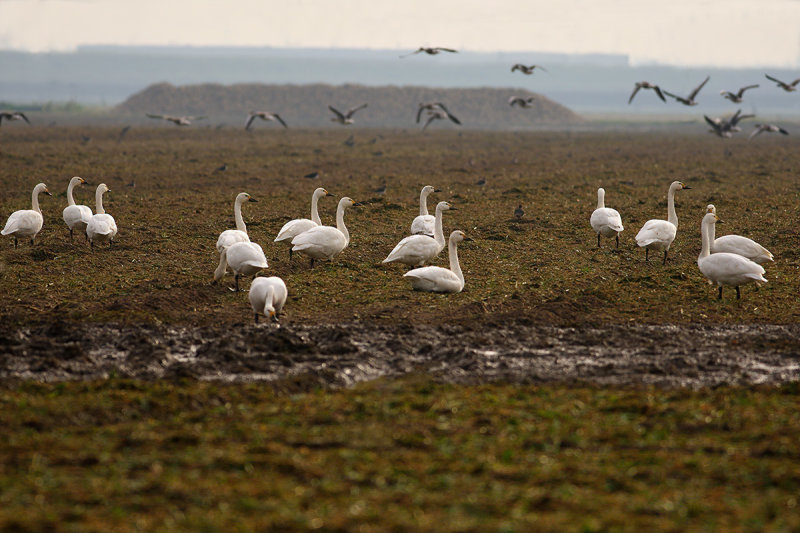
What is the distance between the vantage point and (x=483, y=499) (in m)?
6.40

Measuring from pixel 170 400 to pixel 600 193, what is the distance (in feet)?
43.2

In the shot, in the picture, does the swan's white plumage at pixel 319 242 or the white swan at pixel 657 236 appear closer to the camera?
the swan's white plumage at pixel 319 242

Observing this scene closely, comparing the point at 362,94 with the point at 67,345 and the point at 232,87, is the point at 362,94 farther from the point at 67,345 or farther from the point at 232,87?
the point at 67,345

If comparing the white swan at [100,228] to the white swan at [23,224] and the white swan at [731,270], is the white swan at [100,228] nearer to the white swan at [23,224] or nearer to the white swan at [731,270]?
the white swan at [23,224]

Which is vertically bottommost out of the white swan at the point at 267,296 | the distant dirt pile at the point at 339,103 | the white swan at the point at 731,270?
the white swan at the point at 267,296

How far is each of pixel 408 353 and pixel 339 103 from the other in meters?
122

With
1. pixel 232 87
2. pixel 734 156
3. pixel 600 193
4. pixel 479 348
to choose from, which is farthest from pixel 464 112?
pixel 479 348

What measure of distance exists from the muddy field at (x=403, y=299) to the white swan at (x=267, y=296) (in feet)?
0.96

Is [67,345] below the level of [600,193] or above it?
below

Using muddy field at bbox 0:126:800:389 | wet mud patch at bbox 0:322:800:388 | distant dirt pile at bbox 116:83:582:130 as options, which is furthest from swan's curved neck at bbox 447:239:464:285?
distant dirt pile at bbox 116:83:582:130

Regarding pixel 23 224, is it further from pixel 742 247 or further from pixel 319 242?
pixel 742 247

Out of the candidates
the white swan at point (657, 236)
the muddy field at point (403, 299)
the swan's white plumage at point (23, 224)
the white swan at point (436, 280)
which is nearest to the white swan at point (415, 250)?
the muddy field at point (403, 299)

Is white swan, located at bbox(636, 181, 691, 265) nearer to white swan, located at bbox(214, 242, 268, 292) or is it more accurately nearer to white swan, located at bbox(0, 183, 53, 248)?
white swan, located at bbox(214, 242, 268, 292)

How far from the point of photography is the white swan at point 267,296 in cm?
1134
